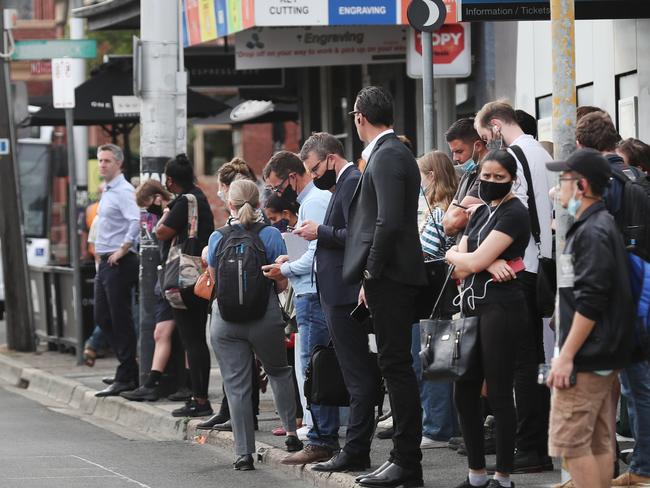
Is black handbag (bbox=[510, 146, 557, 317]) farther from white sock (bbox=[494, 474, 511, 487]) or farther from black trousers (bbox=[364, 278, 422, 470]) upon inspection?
white sock (bbox=[494, 474, 511, 487])

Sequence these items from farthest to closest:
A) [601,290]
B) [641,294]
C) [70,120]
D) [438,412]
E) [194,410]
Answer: [70,120] → [194,410] → [438,412] → [641,294] → [601,290]

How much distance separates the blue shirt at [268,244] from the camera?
9.42 m

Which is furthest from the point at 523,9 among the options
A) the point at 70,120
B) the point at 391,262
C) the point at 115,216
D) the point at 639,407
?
the point at 70,120

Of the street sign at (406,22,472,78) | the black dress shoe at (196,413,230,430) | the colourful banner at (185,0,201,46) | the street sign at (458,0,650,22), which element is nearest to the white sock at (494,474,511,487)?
the black dress shoe at (196,413,230,430)

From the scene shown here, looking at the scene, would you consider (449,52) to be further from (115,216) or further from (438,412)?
(438,412)

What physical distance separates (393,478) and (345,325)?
3.19 ft

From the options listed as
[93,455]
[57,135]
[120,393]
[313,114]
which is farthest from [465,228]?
[57,135]

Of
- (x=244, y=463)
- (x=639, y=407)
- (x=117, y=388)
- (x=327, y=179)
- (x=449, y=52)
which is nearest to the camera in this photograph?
(x=639, y=407)

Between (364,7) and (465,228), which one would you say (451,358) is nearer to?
(465,228)

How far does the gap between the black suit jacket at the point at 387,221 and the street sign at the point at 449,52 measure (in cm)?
489

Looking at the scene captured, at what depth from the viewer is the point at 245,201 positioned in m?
9.47

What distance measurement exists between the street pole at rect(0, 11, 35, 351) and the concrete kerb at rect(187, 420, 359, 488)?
684 cm

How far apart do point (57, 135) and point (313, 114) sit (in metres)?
8.33

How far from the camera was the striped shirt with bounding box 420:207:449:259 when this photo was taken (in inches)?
354
